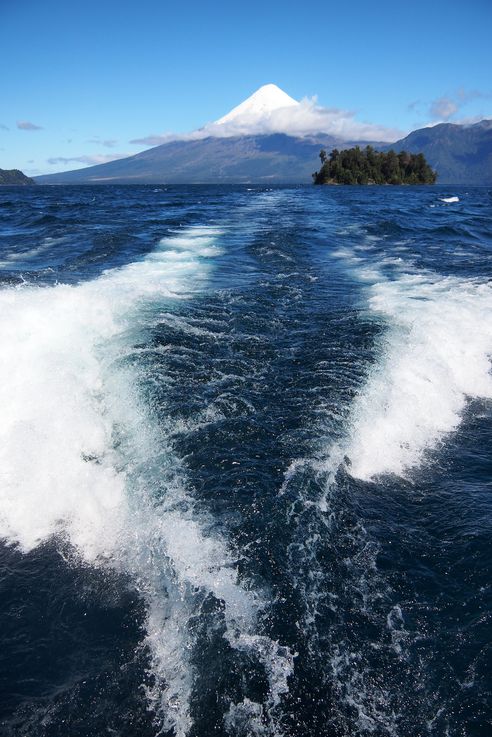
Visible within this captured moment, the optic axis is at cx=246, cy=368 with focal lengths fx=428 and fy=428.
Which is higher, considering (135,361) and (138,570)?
(135,361)

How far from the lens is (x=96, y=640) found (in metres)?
4.64

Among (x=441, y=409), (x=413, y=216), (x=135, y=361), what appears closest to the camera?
(x=441, y=409)

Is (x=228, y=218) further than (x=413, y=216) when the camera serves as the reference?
No

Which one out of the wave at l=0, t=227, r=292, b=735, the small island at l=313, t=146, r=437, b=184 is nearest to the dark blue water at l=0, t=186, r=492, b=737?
the wave at l=0, t=227, r=292, b=735

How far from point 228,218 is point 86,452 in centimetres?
2956

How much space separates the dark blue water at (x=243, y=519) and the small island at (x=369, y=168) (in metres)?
107

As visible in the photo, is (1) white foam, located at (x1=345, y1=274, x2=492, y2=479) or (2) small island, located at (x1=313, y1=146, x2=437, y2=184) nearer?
(1) white foam, located at (x1=345, y1=274, x2=492, y2=479)

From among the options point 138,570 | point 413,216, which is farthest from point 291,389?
point 413,216

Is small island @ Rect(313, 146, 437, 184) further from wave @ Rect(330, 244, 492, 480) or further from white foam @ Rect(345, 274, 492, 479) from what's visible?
white foam @ Rect(345, 274, 492, 479)

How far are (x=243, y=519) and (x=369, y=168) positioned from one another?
121 metres

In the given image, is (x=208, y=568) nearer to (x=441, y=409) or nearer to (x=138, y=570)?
(x=138, y=570)

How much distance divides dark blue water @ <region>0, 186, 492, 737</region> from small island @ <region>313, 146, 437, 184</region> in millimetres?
107495

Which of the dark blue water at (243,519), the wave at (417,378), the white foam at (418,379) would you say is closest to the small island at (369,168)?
the wave at (417,378)

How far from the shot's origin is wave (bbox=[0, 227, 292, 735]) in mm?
4527
